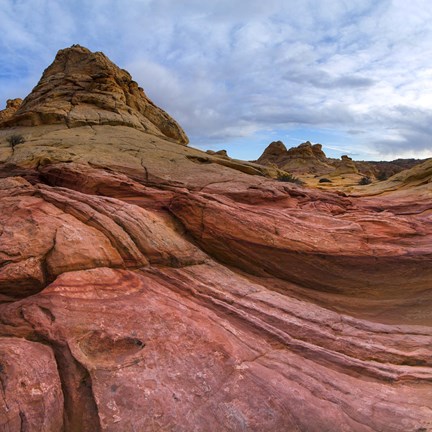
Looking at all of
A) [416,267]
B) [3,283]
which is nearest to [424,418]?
[416,267]

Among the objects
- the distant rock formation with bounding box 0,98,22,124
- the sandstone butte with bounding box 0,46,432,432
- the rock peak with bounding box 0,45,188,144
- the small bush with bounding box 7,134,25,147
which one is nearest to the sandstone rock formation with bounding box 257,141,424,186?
the distant rock formation with bounding box 0,98,22,124

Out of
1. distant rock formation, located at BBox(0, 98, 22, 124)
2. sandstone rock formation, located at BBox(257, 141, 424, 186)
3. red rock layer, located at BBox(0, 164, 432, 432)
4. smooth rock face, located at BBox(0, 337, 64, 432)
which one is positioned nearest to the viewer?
smooth rock face, located at BBox(0, 337, 64, 432)

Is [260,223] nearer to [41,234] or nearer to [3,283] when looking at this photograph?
[41,234]

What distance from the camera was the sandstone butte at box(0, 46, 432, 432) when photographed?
6465 millimetres

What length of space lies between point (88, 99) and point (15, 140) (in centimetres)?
744

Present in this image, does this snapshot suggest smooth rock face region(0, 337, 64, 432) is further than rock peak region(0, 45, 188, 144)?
No

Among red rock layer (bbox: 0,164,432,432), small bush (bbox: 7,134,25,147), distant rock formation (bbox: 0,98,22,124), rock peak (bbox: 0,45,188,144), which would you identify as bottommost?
red rock layer (bbox: 0,164,432,432)

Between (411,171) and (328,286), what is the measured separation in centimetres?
1402

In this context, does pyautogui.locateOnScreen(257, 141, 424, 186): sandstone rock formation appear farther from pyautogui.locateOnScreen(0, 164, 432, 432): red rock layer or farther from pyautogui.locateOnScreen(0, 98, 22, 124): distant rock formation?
pyautogui.locateOnScreen(0, 164, 432, 432): red rock layer

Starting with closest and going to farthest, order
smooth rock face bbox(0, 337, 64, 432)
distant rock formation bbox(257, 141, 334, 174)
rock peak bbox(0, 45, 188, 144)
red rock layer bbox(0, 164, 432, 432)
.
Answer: smooth rock face bbox(0, 337, 64, 432) → red rock layer bbox(0, 164, 432, 432) → rock peak bbox(0, 45, 188, 144) → distant rock formation bbox(257, 141, 334, 174)

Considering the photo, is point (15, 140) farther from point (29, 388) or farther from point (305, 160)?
point (305, 160)

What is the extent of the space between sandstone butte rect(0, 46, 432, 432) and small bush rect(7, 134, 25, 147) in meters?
3.51

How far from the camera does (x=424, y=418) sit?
6.64m

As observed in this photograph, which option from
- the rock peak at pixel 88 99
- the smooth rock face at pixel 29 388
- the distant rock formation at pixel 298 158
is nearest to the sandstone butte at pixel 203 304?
the smooth rock face at pixel 29 388
